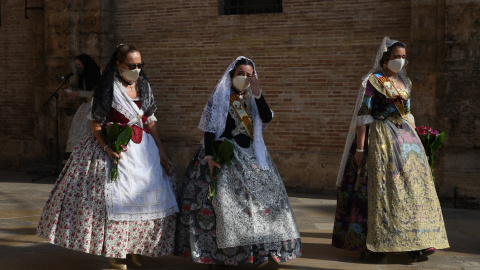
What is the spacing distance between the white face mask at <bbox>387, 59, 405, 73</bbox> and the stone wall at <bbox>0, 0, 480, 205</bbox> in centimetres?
340

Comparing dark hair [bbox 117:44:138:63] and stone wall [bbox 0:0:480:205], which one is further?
stone wall [bbox 0:0:480:205]

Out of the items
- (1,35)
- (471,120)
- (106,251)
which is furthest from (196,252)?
(1,35)

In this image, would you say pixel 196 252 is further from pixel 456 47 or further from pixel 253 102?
pixel 456 47

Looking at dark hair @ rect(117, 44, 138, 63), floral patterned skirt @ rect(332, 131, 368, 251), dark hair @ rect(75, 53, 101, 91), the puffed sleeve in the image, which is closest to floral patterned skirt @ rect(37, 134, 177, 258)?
dark hair @ rect(117, 44, 138, 63)

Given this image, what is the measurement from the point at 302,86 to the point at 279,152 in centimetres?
102

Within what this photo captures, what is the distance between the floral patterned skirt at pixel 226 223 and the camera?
5641mm

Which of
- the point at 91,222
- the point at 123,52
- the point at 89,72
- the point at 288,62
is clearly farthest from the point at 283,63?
the point at 91,222

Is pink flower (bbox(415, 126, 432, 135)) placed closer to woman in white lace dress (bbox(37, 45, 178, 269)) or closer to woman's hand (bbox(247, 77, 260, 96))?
woman's hand (bbox(247, 77, 260, 96))

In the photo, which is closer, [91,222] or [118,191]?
[91,222]

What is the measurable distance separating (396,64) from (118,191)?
102 inches

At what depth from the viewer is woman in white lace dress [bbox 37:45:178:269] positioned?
18.1 ft

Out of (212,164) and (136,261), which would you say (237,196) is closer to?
(212,164)

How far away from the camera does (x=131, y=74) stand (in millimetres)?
5840

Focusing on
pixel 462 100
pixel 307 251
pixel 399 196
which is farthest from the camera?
pixel 462 100
